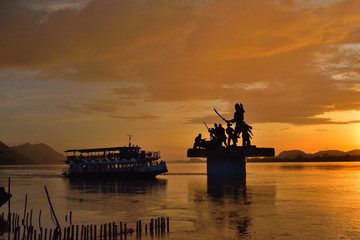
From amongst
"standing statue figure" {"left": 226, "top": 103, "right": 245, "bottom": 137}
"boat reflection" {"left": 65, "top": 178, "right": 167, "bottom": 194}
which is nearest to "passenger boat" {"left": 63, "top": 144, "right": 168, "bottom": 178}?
"boat reflection" {"left": 65, "top": 178, "right": 167, "bottom": 194}

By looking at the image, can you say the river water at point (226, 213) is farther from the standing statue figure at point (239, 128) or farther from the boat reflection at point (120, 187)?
the standing statue figure at point (239, 128)

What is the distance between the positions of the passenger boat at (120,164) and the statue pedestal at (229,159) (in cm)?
2013

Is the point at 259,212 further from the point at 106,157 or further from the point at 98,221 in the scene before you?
the point at 106,157

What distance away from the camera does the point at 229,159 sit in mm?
81000

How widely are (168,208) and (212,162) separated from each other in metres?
35.1

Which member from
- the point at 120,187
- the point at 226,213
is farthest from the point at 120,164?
the point at 226,213

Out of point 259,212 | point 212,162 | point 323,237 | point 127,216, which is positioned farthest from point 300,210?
point 212,162

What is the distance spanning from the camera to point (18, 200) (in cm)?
6159

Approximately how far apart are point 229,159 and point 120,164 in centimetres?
3278

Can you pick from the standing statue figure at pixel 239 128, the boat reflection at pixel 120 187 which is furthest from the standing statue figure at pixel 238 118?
the boat reflection at pixel 120 187

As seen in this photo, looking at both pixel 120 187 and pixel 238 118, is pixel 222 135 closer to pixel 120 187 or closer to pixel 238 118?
pixel 238 118

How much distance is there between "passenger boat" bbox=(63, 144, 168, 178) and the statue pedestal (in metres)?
20.1

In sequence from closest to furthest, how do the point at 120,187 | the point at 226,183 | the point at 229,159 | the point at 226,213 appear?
the point at 226,213
the point at 120,187
the point at 229,159
the point at 226,183

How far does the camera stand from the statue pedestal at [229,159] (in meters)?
79.4
